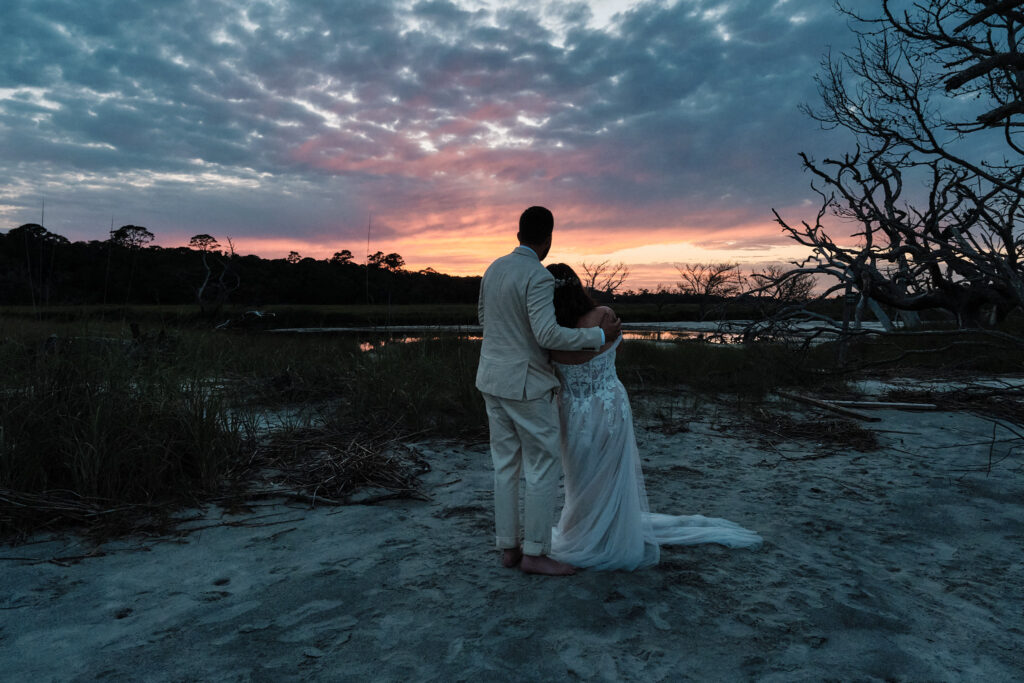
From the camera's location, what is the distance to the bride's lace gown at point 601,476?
10.2 ft

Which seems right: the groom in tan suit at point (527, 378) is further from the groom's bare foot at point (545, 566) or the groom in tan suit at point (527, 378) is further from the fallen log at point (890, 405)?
the fallen log at point (890, 405)

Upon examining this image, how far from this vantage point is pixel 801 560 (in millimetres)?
3250

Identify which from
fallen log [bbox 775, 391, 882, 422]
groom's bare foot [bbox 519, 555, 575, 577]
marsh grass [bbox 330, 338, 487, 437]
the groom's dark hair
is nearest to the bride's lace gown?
groom's bare foot [bbox 519, 555, 575, 577]

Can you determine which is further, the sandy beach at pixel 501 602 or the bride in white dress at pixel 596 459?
the bride in white dress at pixel 596 459

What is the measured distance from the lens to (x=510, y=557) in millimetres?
3129

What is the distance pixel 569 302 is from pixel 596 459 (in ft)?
2.91

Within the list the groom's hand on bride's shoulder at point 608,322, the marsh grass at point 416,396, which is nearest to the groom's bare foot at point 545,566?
the groom's hand on bride's shoulder at point 608,322

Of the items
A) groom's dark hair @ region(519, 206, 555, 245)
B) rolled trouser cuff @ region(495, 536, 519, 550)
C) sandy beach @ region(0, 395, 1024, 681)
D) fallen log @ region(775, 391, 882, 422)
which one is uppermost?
groom's dark hair @ region(519, 206, 555, 245)

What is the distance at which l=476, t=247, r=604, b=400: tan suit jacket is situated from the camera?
9.27 feet

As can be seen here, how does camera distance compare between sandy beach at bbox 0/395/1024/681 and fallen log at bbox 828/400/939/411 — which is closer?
sandy beach at bbox 0/395/1024/681

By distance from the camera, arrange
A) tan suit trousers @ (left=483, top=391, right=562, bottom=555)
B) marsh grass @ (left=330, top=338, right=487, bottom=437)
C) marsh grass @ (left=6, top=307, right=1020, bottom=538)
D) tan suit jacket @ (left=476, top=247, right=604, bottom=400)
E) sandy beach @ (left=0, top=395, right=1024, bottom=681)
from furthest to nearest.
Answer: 1. marsh grass @ (left=330, top=338, right=487, bottom=437)
2. marsh grass @ (left=6, top=307, right=1020, bottom=538)
3. tan suit trousers @ (left=483, top=391, right=562, bottom=555)
4. tan suit jacket @ (left=476, top=247, right=604, bottom=400)
5. sandy beach @ (left=0, top=395, right=1024, bottom=681)

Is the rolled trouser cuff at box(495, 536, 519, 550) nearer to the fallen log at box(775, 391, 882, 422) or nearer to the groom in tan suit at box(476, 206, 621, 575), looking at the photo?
the groom in tan suit at box(476, 206, 621, 575)

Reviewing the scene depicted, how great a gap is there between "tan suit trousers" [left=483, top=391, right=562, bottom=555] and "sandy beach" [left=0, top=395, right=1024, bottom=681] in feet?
0.80

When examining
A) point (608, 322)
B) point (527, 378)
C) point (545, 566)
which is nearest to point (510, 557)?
point (545, 566)
